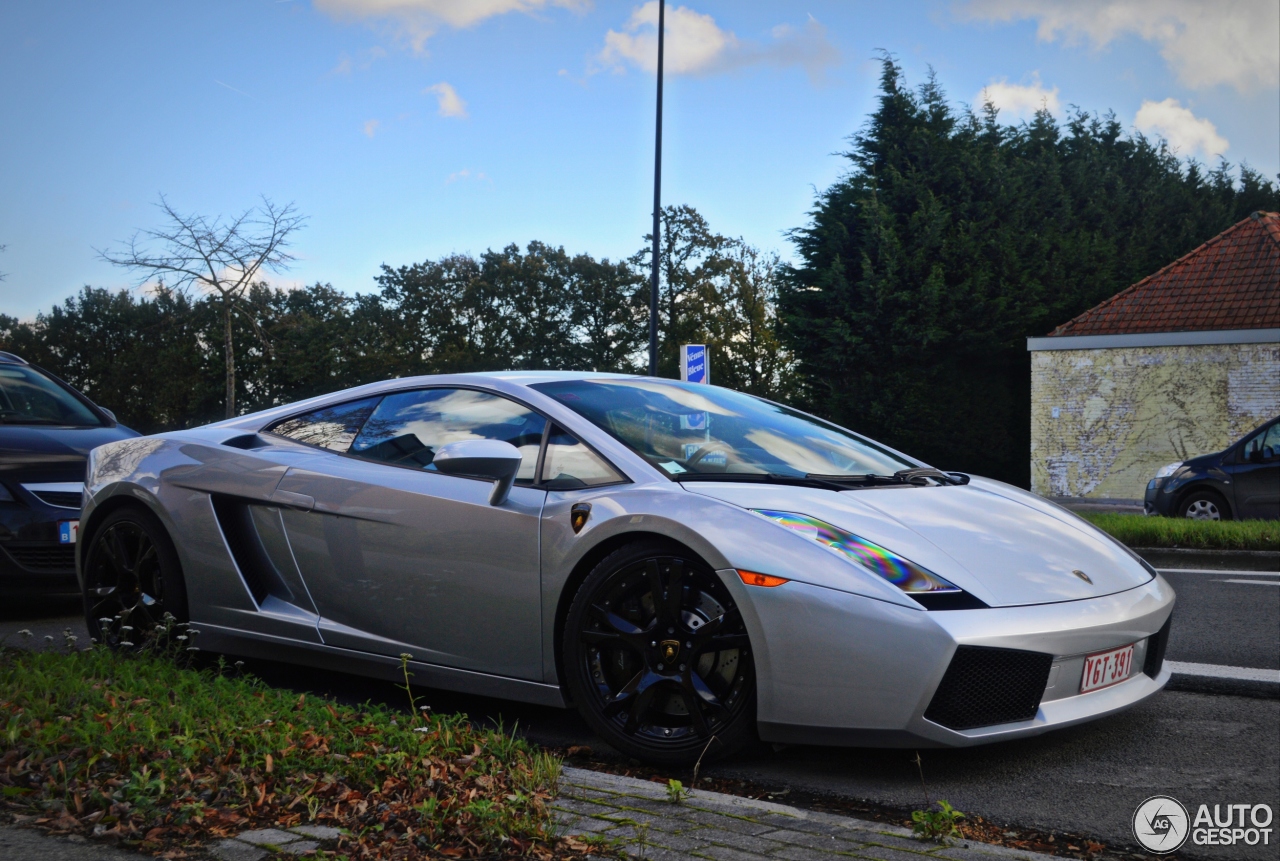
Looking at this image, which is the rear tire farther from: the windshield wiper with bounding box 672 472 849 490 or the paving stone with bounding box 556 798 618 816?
the paving stone with bounding box 556 798 618 816

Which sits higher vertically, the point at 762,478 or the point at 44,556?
the point at 762,478

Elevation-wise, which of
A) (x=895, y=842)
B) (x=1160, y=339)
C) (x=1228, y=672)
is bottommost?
(x=1228, y=672)

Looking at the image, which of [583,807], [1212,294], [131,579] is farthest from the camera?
[1212,294]

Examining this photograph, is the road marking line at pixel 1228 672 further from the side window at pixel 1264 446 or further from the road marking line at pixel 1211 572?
the side window at pixel 1264 446

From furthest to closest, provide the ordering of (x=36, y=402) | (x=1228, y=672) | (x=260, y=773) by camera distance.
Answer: (x=36, y=402) < (x=1228, y=672) < (x=260, y=773)

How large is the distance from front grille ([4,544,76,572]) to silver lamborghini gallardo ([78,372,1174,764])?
5.88ft

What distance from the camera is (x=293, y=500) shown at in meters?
4.80

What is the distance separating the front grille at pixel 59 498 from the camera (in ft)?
23.0

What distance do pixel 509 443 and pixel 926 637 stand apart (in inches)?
66.9

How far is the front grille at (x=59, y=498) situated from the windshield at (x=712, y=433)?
3827mm

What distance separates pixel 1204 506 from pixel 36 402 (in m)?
13.5

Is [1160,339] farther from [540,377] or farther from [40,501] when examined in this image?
[540,377]

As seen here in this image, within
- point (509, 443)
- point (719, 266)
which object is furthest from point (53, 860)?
point (719, 266)

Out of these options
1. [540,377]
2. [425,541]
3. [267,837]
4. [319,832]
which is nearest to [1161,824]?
[319,832]
